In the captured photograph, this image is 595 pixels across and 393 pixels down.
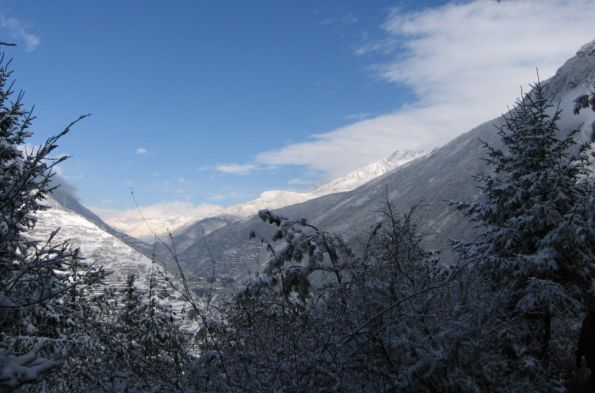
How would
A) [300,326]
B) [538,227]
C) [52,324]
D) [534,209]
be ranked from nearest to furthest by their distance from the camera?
1. [300,326]
2. [534,209]
3. [538,227]
4. [52,324]

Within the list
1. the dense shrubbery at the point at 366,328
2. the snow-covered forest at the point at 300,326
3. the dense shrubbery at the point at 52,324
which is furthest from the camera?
the dense shrubbery at the point at 366,328

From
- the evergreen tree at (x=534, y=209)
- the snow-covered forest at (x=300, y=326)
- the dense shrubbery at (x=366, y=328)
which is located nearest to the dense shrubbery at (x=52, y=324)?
the snow-covered forest at (x=300, y=326)

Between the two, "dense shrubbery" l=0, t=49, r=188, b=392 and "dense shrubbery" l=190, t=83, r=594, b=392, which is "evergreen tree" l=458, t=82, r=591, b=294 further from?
"dense shrubbery" l=0, t=49, r=188, b=392

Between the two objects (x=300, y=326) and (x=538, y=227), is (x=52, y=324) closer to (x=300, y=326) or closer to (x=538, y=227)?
(x=300, y=326)

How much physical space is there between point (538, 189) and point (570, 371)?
17.7 ft

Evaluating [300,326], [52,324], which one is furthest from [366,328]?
[52,324]

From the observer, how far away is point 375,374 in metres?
4.82

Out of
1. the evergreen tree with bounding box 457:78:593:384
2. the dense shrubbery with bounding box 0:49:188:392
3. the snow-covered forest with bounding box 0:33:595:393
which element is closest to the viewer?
the dense shrubbery with bounding box 0:49:188:392

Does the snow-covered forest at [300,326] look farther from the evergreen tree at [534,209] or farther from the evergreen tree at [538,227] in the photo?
the evergreen tree at [534,209]

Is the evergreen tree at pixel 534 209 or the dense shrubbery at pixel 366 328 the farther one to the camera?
the evergreen tree at pixel 534 209

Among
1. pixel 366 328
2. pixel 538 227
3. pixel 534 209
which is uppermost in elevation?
pixel 366 328

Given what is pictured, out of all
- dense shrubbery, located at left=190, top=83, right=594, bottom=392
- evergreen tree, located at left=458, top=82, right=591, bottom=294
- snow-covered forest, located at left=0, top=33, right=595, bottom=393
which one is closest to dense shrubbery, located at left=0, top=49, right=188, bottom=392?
snow-covered forest, located at left=0, top=33, right=595, bottom=393

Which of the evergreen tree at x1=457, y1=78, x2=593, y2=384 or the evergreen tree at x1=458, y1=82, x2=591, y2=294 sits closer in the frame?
the evergreen tree at x1=457, y1=78, x2=593, y2=384

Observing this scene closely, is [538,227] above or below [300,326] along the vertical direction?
below
